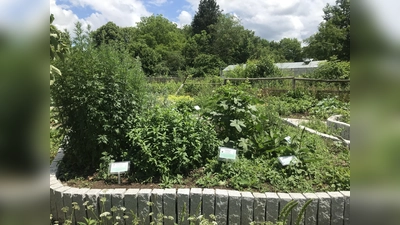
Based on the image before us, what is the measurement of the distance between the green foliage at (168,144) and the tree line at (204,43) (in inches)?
432

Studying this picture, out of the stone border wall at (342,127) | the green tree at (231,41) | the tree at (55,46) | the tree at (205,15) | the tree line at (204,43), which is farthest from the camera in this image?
the tree at (205,15)

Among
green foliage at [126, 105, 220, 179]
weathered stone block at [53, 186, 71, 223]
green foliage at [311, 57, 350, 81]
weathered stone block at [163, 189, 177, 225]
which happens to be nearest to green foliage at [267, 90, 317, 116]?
green foliage at [126, 105, 220, 179]

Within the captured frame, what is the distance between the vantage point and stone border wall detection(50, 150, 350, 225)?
7.61 feet

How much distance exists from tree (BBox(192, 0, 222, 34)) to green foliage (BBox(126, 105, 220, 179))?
137 ft

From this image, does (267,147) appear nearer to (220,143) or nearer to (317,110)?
(220,143)

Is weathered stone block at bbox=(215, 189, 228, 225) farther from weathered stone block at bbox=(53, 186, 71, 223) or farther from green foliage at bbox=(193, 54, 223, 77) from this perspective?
green foliage at bbox=(193, 54, 223, 77)

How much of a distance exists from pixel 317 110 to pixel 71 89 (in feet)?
18.7

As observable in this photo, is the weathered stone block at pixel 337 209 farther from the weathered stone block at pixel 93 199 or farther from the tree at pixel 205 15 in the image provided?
the tree at pixel 205 15

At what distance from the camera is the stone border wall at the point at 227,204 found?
2.32 metres

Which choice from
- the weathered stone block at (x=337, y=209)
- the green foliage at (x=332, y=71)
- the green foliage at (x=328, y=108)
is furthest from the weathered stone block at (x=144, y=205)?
the green foliage at (x=332, y=71)

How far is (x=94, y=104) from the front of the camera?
2.95 meters
